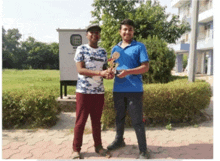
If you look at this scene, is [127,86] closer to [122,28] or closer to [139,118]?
[139,118]

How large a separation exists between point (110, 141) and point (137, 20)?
6581 mm

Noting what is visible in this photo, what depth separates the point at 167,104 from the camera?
413 centimetres

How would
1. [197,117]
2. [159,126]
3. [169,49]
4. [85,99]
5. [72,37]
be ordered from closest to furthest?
[85,99] → [159,126] → [197,117] → [72,37] → [169,49]

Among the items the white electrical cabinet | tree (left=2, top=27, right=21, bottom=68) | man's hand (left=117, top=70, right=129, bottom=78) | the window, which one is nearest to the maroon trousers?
man's hand (left=117, top=70, right=129, bottom=78)

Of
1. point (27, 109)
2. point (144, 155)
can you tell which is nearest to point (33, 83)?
point (27, 109)

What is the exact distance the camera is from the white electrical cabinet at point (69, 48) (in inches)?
203

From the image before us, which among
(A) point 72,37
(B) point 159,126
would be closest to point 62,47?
(A) point 72,37

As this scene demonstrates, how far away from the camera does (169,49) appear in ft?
19.7

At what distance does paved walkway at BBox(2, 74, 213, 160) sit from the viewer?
299cm

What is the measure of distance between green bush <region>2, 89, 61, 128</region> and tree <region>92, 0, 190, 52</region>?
4935 millimetres

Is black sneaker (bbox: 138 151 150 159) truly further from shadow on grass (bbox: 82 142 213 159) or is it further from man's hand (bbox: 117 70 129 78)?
man's hand (bbox: 117 70 129 78)

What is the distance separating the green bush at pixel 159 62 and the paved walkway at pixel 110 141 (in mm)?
2053

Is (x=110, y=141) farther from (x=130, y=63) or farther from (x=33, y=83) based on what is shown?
(x=33, y=83)

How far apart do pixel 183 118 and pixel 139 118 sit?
78.2 inches
